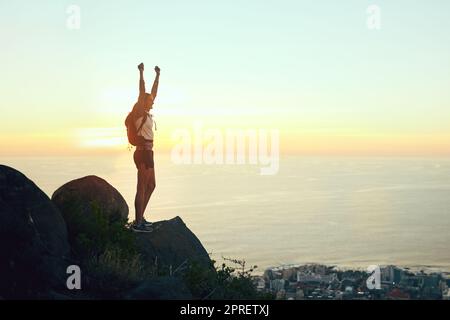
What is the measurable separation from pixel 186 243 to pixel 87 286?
16.5 feet

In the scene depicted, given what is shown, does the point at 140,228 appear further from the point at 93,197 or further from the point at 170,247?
the point at 93,197

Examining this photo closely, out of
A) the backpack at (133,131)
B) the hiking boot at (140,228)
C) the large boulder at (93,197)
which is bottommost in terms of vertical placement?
the hiking boot at (140,228)

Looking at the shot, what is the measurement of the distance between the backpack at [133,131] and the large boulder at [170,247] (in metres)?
2.46

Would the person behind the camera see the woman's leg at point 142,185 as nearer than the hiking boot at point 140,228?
Yes

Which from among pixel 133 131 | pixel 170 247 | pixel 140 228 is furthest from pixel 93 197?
pixel 133 131

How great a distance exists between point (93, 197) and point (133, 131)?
249cm

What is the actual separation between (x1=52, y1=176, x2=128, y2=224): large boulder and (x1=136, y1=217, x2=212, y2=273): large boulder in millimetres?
978

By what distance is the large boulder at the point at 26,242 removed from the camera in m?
9.15

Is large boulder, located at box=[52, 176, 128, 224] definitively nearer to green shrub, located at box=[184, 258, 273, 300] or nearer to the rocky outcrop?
the rocky outcrop

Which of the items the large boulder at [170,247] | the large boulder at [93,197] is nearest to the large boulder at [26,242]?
the large boulder at [93,197]

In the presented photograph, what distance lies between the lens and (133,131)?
12.5 metres

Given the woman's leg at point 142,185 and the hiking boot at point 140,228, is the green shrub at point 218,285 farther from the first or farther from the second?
the woman's leg at point 142,185

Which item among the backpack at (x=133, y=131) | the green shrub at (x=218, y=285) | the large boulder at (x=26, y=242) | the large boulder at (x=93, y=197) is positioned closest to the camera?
the large boulder at (x=26, y=242)
